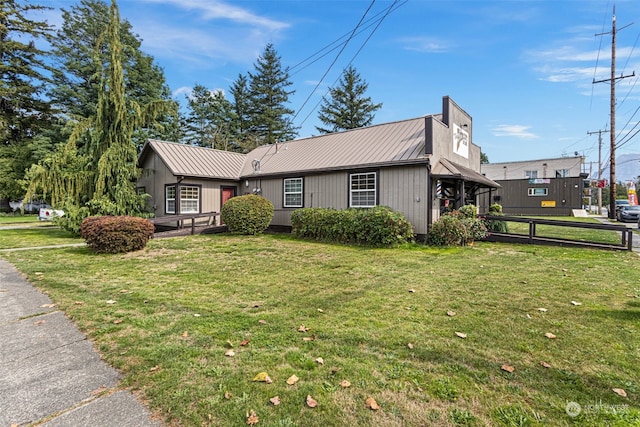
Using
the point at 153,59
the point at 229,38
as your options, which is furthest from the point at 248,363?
the point at 153,59

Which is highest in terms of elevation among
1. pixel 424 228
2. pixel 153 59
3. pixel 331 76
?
pixel 153 59

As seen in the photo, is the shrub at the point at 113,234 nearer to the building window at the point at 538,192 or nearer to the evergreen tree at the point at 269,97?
the evergreen tree at the point at 269,97

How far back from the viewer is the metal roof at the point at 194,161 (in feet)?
46.6

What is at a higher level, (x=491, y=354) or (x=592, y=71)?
(x=592, y=71)

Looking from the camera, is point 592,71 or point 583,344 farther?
point 592,71

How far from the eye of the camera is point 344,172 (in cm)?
1248

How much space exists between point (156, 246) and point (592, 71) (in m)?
30.3

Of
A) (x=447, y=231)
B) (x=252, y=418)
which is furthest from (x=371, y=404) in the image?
(x=447, y=231)

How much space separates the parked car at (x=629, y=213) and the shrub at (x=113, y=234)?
1061 inches

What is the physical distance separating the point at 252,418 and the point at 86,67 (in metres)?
35.8

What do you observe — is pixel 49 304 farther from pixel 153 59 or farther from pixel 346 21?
pixel 153 59

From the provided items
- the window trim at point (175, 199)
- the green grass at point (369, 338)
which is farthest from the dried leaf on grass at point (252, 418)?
the window trim at point (175, 199)

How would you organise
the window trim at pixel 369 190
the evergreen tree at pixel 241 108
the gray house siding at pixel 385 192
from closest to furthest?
1. the gray house siding at pixel 385 192
2. the window trim at pixel 369 190
3. the evergreen tree at pixel 241 108

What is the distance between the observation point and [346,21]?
31.4ft
